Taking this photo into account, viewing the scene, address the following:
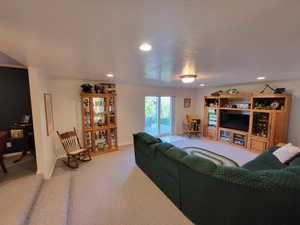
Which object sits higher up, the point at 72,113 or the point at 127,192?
the point at 72,113

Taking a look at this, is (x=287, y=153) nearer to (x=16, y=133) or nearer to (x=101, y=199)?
(x=101, y=199)

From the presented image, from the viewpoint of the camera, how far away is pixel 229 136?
5.10m

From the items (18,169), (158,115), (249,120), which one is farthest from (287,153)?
(18,169)

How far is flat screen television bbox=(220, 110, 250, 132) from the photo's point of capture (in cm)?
475

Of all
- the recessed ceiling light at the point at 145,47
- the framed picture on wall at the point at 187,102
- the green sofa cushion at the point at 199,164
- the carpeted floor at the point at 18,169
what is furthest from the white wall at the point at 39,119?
the framed picture on wall at the point at 187,102

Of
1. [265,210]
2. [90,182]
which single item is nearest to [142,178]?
[90,182]

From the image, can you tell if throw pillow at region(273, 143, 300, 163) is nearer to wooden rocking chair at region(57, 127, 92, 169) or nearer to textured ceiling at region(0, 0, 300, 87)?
textured ceiling at region(0, 0, 300, 87)

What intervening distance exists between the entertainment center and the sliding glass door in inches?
65.6

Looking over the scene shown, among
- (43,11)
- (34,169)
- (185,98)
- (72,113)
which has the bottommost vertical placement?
(34,169)

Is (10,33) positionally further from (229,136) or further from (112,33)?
(229,136)

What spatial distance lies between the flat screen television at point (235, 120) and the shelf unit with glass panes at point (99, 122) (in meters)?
4.35

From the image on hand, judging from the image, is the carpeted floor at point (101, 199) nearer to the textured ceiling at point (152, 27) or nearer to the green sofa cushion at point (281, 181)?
the green sofa cushion at point (281, 181)

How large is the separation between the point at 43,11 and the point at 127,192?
271cm

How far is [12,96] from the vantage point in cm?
345
